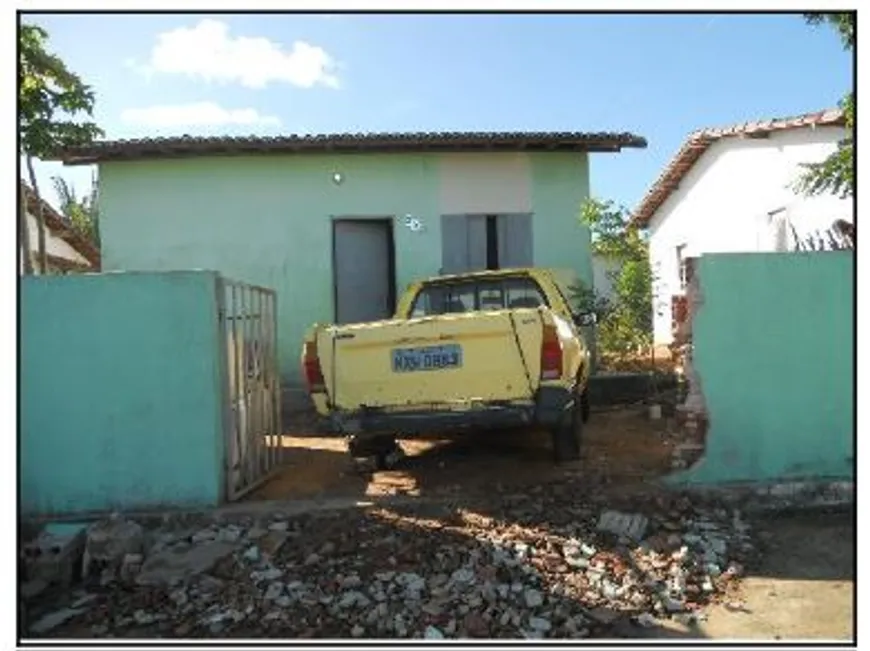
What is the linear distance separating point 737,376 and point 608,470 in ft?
4.46

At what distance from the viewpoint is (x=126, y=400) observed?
19.5ft

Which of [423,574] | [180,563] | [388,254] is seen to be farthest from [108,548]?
[388,254]

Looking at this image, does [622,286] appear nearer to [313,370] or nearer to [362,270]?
[362,270]

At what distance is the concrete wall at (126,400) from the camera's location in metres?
5.90

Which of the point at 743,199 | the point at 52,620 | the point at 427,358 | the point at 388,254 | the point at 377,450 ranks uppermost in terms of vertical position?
the point at 743,199

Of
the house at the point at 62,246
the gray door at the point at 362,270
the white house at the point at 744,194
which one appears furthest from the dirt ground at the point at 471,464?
the house at the point at 62,246

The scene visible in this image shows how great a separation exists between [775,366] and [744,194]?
10423 millimetres

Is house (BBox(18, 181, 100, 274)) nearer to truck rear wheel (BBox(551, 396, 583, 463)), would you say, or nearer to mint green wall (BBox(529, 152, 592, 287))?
mint green wall (BBox(529, 152, 592, 287))

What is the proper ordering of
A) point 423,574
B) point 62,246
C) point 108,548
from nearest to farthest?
point 423,574 → point 108,548 → point 62,246

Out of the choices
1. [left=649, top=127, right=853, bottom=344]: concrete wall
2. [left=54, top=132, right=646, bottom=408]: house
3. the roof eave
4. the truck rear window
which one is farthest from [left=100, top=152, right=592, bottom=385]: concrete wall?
the truck rear window

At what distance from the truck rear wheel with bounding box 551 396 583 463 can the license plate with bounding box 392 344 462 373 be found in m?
1.27

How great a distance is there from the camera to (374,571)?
190 inches

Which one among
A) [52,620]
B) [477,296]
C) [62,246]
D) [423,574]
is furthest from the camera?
[62,246]

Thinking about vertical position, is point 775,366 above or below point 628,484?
above
